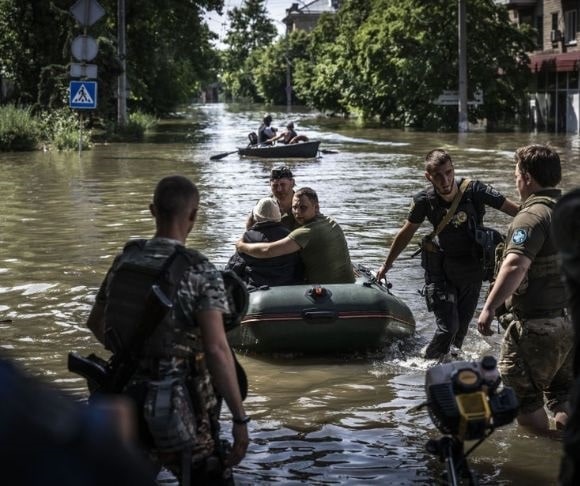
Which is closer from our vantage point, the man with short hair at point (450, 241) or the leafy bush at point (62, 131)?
the man with short hair at point (450, 241)

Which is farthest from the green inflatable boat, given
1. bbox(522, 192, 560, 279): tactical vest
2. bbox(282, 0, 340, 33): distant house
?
bbox(282, 0, 340, 33): distant house

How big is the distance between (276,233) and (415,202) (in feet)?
4.40

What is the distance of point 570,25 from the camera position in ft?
150

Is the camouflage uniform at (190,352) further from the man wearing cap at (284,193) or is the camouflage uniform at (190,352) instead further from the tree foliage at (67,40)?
the tree foliage at (67,40)

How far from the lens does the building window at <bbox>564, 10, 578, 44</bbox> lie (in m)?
45.2

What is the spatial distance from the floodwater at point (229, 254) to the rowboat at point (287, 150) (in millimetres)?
615

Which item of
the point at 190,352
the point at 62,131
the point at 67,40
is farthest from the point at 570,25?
the point at 190,352

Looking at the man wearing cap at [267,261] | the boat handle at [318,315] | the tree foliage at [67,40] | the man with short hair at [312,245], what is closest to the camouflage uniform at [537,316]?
the boat handle at [318,315]

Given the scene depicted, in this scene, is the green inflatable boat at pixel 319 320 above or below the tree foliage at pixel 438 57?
below

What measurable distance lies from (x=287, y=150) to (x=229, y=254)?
1749 cm

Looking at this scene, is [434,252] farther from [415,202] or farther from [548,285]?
[548,285]

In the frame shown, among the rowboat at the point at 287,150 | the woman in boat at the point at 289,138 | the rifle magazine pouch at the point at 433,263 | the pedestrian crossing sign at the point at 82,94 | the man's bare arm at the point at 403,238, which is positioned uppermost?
the pedestrian crossing sign at the point at 82,94

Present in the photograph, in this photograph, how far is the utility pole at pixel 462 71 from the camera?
4369 centimetres

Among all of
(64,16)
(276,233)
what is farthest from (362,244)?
(64,16)
